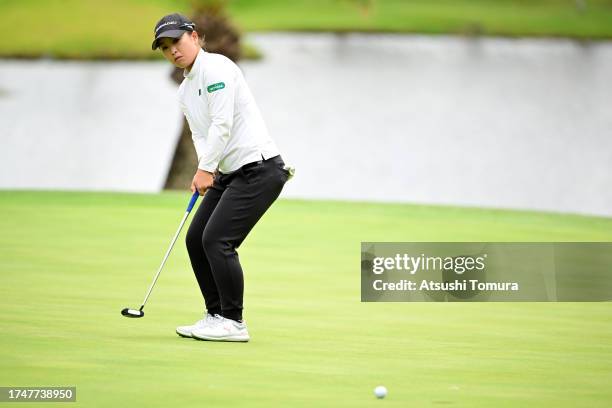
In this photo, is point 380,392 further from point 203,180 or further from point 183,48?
point 183,48

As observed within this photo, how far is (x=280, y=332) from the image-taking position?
8398 millimetres

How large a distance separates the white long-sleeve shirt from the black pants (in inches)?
3.3

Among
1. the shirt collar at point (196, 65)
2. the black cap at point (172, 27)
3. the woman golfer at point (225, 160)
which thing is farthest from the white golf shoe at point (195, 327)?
the black cap at point (172, 27)

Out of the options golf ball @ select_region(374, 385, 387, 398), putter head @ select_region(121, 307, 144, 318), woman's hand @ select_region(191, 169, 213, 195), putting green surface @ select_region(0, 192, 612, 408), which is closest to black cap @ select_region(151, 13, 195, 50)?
woman's hand @ select_region(191, 169, 213, 195)

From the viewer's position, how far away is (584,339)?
332 inches

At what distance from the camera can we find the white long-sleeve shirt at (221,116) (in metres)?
7.78

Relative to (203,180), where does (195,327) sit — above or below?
below

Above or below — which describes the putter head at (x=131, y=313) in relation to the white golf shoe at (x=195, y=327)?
above

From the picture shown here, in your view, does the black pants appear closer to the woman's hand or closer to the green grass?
the woman's hand

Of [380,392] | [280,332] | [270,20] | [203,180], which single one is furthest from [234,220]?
[270,20]

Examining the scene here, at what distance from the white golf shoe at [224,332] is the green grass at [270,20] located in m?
40.0

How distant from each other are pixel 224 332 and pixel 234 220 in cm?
67

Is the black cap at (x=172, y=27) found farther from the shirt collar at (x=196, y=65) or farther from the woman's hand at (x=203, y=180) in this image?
the woman's hand at (x=203, y=180)

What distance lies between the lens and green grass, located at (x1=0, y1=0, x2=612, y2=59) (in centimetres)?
4909
